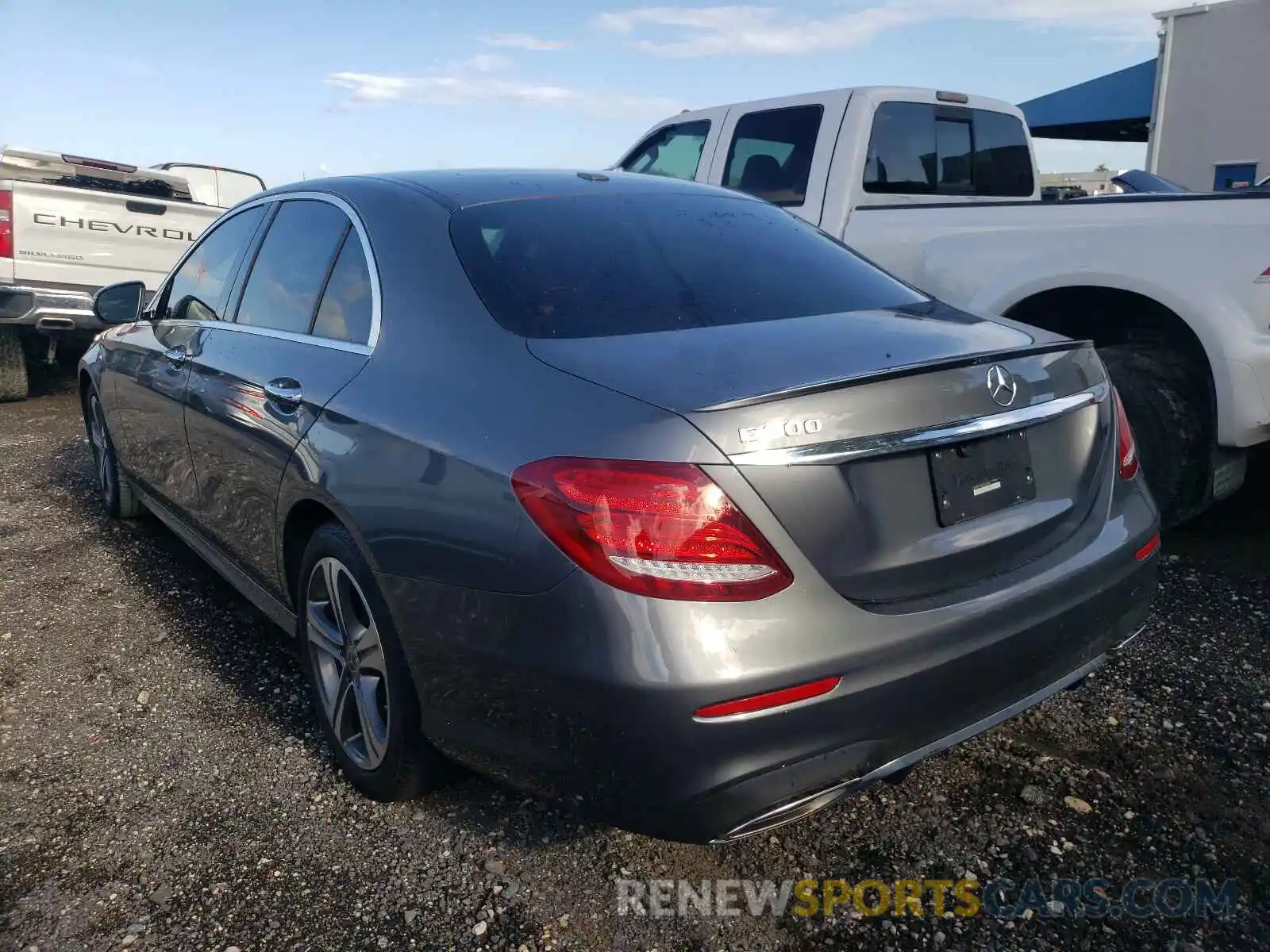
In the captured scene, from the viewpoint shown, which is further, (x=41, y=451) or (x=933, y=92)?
(x=41, y=451)

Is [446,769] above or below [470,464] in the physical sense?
below

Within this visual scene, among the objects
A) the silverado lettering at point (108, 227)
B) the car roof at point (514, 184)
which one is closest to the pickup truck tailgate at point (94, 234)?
the silverado lettering at point (108, 227)

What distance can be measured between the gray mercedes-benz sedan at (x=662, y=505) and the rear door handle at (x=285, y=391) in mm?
10

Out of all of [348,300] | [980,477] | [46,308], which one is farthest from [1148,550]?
[46,308]

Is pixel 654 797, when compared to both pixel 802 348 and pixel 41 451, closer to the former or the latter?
pixel 802 348

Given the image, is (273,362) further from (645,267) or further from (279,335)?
(645,267)

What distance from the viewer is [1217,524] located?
478 centimetres

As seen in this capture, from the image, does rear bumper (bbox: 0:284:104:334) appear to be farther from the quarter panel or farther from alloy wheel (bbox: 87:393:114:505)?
the quarter panel

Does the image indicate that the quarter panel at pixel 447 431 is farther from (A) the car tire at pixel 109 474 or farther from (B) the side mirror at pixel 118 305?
(A) the car tire at pixel 109 474

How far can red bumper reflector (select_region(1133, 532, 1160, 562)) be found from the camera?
2.48 metres

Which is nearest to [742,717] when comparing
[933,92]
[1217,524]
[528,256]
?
[528,256]

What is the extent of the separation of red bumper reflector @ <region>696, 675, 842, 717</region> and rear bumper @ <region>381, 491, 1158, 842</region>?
14 millimetres

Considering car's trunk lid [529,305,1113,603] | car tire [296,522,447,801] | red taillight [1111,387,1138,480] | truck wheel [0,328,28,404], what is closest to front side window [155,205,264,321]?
car tire [296,522,447,801]

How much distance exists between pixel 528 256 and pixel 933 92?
4.14m
